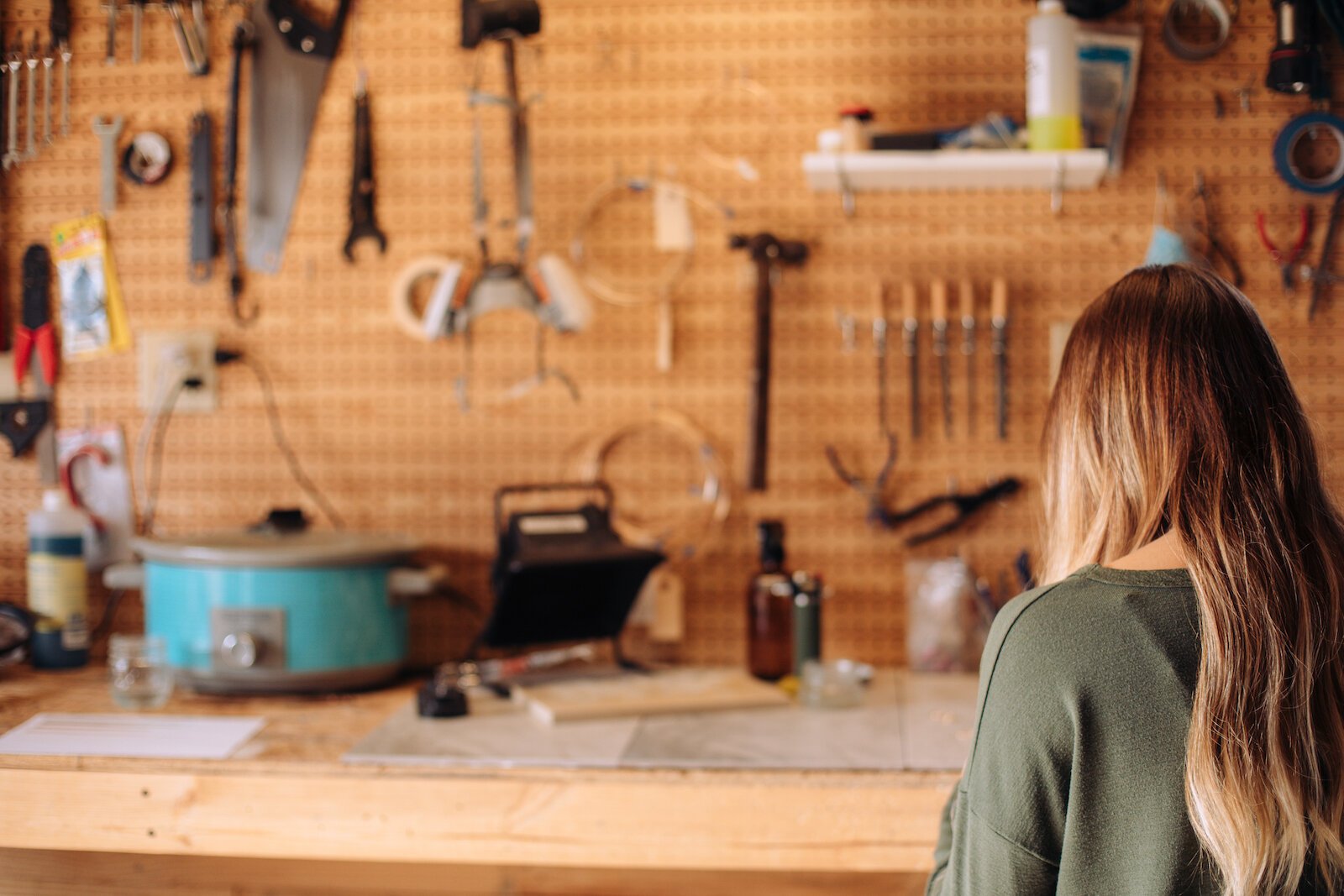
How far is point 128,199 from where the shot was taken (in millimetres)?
2217

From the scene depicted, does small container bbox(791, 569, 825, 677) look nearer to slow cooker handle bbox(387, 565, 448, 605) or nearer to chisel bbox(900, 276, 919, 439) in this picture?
chisel bbox(900, 276, 919, 439)

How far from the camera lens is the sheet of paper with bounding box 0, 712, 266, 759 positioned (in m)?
1.61

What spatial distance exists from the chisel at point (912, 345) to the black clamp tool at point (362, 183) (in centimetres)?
91

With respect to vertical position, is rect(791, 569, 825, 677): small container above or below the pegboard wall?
below

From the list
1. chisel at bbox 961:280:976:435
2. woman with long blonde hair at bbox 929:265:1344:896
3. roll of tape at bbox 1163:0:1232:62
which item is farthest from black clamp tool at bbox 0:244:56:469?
roll of tape at bbox 1163:0:1232:62

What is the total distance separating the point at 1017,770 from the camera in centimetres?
94

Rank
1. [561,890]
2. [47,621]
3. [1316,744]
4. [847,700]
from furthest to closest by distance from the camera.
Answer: [47,621] → [561,890] → [847,700] → [1316,744]

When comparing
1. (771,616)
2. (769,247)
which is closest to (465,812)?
(771,616)

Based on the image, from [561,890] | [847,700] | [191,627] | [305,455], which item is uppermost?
[305,455]

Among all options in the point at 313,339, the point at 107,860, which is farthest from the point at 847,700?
the point at 107,860

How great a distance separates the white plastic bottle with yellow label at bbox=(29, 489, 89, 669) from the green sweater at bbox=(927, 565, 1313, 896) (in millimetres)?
1705

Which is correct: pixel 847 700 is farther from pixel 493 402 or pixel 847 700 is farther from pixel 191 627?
pixel 191 627

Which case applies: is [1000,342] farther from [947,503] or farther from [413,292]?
[413,292]

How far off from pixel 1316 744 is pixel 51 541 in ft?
6.29
